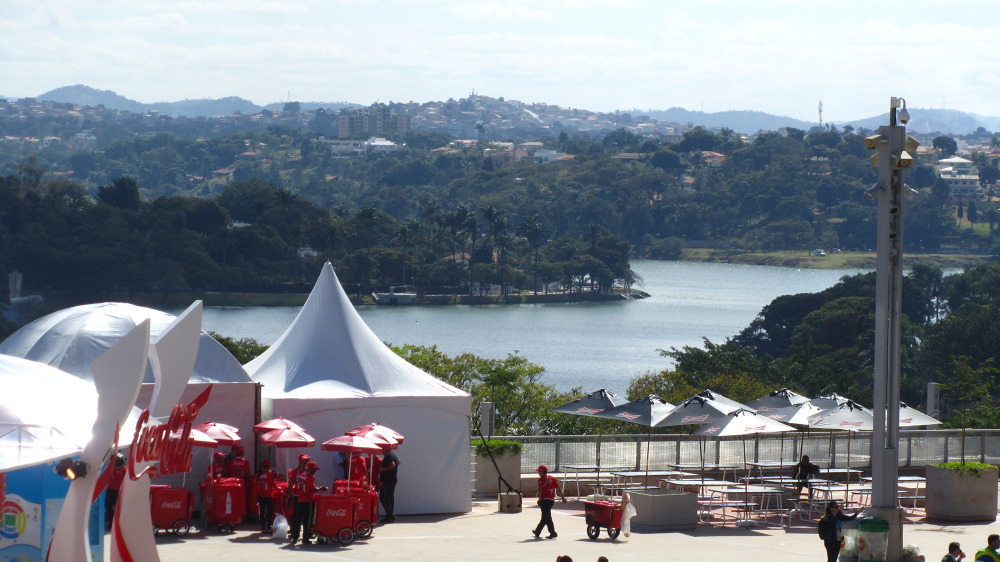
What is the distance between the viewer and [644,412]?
66.0 ft

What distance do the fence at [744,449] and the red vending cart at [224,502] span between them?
4.90m

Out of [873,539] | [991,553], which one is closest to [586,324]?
[873,539]

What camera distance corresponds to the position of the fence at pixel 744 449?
2025 cm

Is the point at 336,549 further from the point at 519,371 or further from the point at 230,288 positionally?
the point at 230,288

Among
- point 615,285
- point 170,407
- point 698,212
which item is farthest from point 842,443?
point 698,212

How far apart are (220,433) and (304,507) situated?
1.48m

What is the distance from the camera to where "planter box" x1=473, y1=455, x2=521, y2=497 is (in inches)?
751

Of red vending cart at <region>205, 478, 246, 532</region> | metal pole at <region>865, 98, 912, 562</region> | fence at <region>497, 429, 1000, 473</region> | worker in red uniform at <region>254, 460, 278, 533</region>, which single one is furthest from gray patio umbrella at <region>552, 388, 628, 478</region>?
metal pole at <region>865, 98, 912, 562</region>

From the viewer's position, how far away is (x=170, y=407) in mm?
11398

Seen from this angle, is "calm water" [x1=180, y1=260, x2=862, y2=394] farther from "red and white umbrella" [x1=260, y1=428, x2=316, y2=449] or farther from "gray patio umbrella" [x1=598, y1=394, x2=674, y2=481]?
"red and white umbrella" [x1=260, y1=428, x2=316, y2=449]

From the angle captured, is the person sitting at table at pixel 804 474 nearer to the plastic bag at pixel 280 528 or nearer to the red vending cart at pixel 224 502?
the plastic bag at pixel 280 528

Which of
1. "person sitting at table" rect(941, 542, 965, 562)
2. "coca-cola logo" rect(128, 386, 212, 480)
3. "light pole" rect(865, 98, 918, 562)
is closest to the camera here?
"coca-cola logo" rect(128, 386, 212, 480)

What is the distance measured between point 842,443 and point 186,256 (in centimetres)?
10003

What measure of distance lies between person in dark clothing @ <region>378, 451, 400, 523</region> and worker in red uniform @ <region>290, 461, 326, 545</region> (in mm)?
1711
